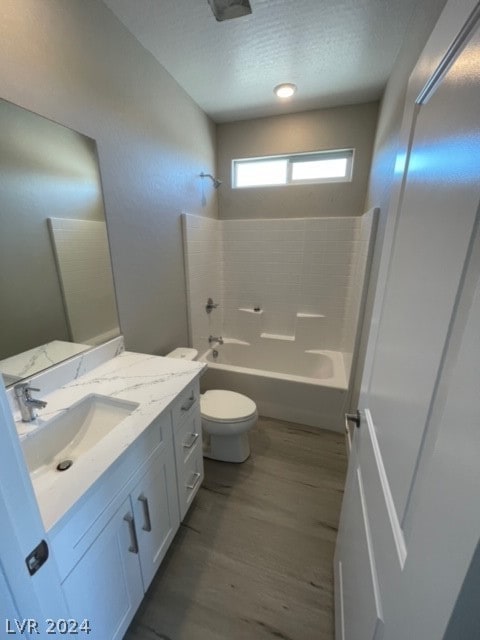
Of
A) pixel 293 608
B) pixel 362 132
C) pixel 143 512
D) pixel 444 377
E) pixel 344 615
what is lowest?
pixel 293 608

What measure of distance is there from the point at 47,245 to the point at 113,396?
0.72m

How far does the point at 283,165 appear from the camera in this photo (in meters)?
2.61

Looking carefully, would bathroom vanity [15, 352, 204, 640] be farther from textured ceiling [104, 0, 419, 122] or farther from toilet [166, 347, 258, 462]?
textured ceiling [104, 0, 419, 122]

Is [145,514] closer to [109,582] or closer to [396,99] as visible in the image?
[109,582]

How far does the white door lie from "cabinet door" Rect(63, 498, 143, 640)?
76 cm

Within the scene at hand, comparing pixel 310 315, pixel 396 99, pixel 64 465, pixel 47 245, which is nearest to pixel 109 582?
pixel 64 465

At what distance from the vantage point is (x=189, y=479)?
4.68ft

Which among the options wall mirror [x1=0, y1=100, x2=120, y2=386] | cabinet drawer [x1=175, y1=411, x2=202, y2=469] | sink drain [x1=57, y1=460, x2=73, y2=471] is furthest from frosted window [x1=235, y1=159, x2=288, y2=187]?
sink drain [x1=57, y1=460, x2=73, y2=471]

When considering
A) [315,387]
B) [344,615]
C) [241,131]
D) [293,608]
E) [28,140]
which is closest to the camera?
[344,615]

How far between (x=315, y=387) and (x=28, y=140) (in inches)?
86.3

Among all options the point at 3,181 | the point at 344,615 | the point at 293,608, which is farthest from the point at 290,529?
the point at 3,181

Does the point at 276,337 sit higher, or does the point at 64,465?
the point at 64,465

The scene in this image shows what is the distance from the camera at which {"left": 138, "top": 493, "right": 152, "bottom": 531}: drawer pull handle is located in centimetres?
99

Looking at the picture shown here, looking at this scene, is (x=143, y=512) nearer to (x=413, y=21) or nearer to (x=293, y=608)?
(x=293, y=608)
